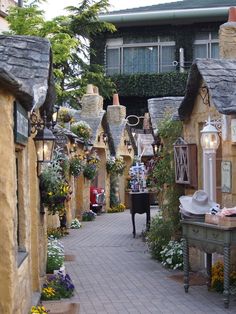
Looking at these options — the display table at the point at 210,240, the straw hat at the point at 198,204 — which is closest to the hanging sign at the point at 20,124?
the display table at the point at 210,240

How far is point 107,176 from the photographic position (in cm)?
2662

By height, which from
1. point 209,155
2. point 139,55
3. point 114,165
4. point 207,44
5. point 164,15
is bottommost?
point 114,165

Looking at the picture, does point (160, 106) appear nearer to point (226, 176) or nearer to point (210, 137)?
point (210, 137)

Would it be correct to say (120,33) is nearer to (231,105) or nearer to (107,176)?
(107,176)

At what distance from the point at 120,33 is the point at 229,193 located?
2637 cm

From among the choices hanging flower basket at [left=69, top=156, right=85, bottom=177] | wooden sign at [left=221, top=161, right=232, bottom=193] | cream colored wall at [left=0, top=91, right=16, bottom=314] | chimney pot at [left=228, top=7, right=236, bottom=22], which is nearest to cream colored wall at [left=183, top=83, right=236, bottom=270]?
wooden sign at [left=221, top=161, right=232, bottom=193]

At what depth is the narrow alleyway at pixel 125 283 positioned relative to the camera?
8383 mm

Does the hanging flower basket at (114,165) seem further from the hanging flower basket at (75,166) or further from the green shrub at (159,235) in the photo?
the green shrub at (159,235)

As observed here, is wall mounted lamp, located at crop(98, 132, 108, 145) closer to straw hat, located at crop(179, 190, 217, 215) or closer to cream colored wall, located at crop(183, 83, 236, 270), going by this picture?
cream colored wall, located at crop(183, 83, 236, 270)

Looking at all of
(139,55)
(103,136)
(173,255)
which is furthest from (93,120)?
(173,255)

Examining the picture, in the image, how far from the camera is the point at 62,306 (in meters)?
8.28

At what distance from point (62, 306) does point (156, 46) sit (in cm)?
2783

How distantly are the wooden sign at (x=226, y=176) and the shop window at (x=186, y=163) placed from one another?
3.98 feet

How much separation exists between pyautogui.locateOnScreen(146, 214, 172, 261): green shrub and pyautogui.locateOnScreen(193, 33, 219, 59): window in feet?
74.5
